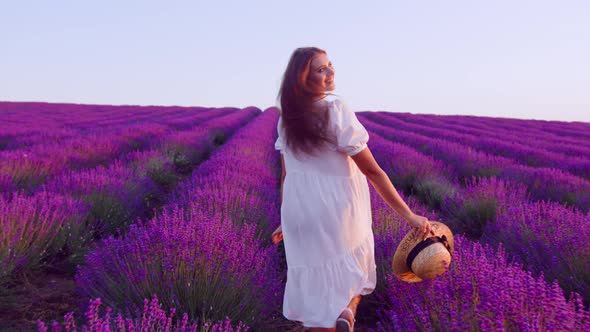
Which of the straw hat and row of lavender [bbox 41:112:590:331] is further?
the straw hat

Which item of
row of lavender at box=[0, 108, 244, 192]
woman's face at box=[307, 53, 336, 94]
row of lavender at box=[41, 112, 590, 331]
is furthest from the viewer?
row of lavender at box=[0, 108, 244, 192]

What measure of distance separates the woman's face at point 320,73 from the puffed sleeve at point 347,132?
12cm

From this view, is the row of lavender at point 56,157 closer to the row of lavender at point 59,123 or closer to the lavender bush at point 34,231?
the lavender bush at point 34,231

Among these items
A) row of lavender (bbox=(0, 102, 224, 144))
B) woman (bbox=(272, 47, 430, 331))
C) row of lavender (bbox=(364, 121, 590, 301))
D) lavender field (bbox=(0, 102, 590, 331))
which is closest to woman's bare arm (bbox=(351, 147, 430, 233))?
woman (bbox=(272, 47, 430, 331))

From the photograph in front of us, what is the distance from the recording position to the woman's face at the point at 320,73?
1772 mm

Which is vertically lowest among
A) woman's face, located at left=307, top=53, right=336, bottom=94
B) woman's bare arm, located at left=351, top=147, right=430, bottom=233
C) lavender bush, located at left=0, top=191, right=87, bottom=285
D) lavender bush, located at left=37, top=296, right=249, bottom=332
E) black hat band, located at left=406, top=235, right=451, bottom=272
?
lavender bush, located at left=0, top=191, right=87, bottom=285

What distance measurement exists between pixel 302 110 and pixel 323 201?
0.36m

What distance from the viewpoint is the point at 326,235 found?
179 cm

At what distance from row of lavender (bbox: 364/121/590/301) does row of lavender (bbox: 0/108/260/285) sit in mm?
2981

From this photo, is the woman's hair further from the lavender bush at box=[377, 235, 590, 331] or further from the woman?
the lavender bush at box=[377, 235, 590, 331]

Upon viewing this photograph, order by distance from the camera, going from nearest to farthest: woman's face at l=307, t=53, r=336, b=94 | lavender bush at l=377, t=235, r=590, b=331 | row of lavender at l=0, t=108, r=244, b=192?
1. lavender bush at l=377, t=235, r=590, b=331
2. woman's face at l=307, t=53, r=336, b=94
3. row of lavender at l=0, t=108, r=244, b=192

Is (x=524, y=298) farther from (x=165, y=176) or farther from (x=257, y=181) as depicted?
(x=165, y=176)

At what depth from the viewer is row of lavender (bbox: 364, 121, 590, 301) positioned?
253 cm

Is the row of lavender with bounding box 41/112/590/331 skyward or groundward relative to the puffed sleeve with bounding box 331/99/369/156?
groundward
